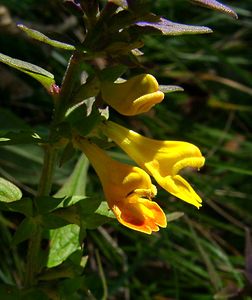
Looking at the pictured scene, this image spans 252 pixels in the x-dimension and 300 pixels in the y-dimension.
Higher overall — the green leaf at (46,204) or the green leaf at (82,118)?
the green leaf at (82,118)

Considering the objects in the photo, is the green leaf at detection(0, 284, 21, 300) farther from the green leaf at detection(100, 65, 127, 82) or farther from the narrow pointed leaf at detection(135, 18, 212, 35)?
the narrow pointed leaf at detection(135, 18, 212, 35)

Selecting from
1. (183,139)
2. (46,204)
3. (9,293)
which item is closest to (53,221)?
(46,204)

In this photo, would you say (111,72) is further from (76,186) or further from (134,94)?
(76,186)

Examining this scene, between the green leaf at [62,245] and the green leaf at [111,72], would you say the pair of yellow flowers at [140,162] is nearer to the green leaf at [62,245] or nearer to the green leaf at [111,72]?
the green leaf at [111,72]

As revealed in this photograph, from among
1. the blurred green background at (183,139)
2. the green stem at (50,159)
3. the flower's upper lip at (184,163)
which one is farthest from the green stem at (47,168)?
the blurred green background at (183,139)

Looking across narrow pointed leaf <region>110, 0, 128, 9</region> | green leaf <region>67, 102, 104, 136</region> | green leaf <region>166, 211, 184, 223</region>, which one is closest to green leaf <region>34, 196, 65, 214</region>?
green leaf <region>67, 102, 104, 136</region>

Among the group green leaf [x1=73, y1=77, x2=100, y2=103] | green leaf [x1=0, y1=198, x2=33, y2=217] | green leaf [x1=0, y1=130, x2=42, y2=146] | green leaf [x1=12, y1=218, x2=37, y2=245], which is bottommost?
green leaf [x1=12, y1=218, x2=37, y2=245]

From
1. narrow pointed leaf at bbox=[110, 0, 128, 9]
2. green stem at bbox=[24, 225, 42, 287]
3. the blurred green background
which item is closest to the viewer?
narrow pointed leaf at bbox=[110, 0, 128, 9]

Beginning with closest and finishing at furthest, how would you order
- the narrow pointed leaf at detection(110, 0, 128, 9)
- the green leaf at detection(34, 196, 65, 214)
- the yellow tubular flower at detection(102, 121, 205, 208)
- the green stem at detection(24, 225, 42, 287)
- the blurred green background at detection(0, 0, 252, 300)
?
1. the narrow pointed leaf at detection(110, 0, 128, 9)
2. the yellow tubular flower at detection(102, 121, 205, 208)
3. the green leaf at detection(34, 196, 65, 214)
4. the green stem at detection(24, 225, 42, 287)
5. the blurred green background at detection(0, 0, 252, 300)

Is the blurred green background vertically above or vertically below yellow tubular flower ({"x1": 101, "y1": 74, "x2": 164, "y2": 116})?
below
